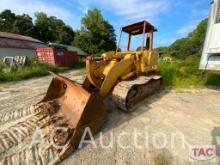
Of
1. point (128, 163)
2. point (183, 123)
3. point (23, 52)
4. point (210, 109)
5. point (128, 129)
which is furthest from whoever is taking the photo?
point (23, 52)

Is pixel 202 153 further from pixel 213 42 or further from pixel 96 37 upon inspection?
pixel 96 37

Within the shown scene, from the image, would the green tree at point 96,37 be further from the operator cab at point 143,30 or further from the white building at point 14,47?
the operator cab at point 143,30

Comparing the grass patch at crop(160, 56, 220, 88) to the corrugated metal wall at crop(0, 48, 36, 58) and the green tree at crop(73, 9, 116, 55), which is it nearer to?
the corrugated metal wall at crop(0, 48, 36, 58)

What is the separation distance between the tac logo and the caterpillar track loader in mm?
1793

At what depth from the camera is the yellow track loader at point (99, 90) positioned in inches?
150

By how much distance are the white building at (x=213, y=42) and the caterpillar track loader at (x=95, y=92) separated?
159 cm

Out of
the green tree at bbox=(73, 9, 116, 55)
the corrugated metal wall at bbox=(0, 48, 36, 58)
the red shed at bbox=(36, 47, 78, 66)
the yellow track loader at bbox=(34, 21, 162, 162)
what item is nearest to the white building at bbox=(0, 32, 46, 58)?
the corrugated metal wall at bbox=(0, 48, 36, 58)

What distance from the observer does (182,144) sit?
373 centimetres

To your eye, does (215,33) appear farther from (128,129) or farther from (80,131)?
(80,131)

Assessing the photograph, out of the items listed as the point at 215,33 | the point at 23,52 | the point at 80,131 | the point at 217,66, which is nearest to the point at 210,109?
the point at 217,66

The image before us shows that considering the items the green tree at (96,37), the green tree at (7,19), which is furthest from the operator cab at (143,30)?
the green tree at (7,19)

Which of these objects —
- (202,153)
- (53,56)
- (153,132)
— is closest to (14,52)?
(53,56)

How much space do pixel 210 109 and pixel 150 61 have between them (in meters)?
2.25

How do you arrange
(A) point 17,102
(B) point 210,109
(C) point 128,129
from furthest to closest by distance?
(A) point 17,102
(B) point 210,109
(C) point 128,129
